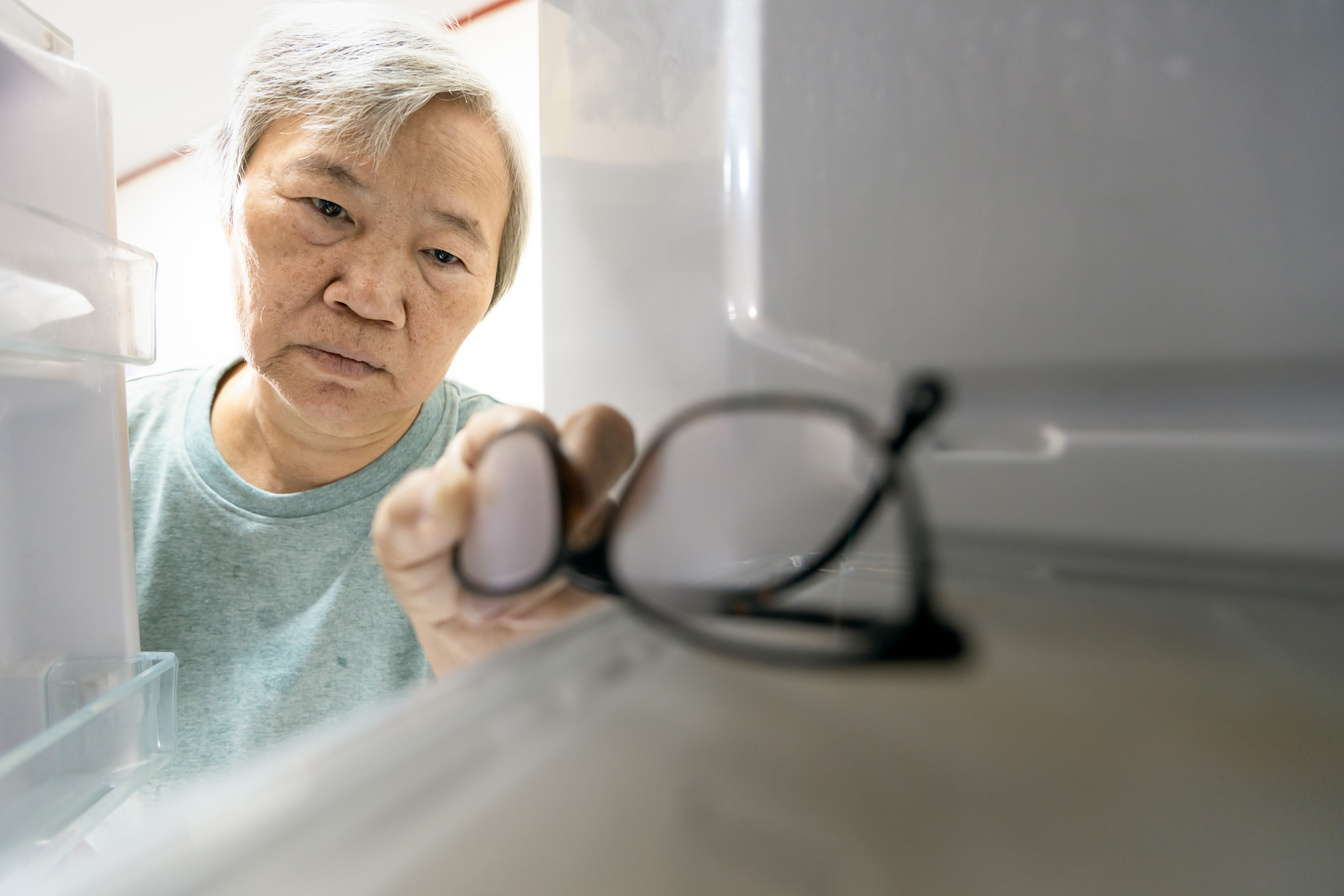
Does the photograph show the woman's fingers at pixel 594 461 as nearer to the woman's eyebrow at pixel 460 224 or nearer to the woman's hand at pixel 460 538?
the woman's hand at pixel 460 538


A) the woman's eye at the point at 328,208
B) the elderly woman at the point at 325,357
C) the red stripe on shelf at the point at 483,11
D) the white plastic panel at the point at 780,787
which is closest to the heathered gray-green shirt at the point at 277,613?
the elderly woman at the point at 325,357

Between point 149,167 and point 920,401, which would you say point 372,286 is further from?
point 149,167

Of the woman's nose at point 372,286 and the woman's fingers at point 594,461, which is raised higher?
the woman's nose at point 372,286

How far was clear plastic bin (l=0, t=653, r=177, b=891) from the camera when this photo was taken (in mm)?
208

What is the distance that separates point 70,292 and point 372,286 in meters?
0.12

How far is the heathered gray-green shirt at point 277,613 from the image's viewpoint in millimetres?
329

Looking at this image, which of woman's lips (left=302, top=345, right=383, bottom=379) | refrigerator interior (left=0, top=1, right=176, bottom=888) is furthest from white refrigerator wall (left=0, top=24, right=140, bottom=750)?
woman's lips (left=302, top=345, right=383, bottom=379)

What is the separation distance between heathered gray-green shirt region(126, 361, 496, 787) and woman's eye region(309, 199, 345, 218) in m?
0.12

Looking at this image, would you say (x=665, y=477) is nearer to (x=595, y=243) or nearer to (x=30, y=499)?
(x=595, y=243)

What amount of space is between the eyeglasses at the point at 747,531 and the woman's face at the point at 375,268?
0.13 meters

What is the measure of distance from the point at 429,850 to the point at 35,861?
26 centimetres

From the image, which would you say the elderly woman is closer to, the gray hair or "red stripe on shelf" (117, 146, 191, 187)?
the gray hair

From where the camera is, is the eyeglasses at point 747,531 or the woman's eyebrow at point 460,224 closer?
the eyeglasses at point 747,531

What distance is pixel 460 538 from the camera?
15 cm
